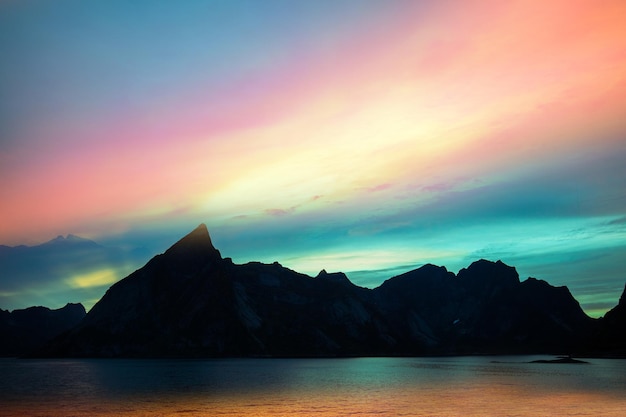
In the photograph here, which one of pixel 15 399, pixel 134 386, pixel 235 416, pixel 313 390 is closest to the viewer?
pixel 235 416

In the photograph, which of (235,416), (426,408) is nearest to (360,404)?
(426,408)

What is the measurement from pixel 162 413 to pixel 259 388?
50475mm

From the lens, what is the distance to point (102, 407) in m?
92.7

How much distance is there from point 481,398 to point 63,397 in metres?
86.3

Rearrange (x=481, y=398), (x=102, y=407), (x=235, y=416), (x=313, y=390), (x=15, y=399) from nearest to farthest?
(x=235, y=416) → (x=102, y=407) → (x=15, y=399) → (x=481, y=398) → (x=313, y=390)

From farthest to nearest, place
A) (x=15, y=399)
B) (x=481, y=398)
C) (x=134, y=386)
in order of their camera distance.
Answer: (x=134, y=386)
(x=481, y=398)
(x=15, y=399)

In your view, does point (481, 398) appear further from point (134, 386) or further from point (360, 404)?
point (134, 386)

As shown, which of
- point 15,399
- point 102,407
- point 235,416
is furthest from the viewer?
point 15,399

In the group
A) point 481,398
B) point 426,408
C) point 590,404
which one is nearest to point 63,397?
point 426,408

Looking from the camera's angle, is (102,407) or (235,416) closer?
(235,416)

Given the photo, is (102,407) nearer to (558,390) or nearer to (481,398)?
(481,398)

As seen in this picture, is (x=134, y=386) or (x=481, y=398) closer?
(x=481, y=398)

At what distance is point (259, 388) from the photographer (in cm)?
13162

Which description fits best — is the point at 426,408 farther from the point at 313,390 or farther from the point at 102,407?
the point at 102,407
